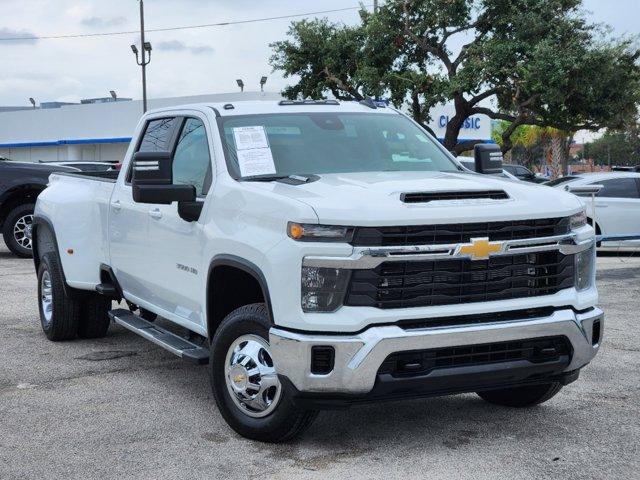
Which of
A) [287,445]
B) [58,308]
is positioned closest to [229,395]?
[287,445]

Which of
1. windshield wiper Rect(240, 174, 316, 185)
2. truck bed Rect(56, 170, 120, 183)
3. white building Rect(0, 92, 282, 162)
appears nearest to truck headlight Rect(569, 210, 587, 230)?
windshield wiper Rect(240, 174, 316, 185)

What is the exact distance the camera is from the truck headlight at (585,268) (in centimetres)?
534

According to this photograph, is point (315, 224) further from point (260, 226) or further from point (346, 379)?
point (346, 379)

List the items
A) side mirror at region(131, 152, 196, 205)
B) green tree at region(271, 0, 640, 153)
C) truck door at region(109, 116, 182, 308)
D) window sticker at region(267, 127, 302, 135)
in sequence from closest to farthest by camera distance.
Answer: side mirror at region(131, 152, 196, 205), window sticker at region(267, 127, 302, 135), truck door at region(109, 116, 182, 308), green tree at region(271, 0, 640, 153)

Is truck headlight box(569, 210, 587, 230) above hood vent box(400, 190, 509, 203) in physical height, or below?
below

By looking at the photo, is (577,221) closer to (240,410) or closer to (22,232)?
(240,410)

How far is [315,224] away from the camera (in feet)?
15.6

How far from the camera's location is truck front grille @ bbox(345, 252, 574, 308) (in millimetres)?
4766

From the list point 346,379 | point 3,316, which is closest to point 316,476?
point 346,379

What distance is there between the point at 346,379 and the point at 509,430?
1373mm

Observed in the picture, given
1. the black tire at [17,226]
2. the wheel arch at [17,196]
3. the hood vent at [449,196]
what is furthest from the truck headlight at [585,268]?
the black tire at [17,226]

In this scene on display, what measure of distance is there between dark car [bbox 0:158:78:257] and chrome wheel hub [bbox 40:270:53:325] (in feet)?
24.6

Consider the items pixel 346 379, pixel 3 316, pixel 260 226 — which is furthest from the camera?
pixel 3 316

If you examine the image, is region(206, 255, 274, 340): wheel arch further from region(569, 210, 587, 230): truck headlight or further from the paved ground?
region(569, 210, 587, 230): truck headlight
